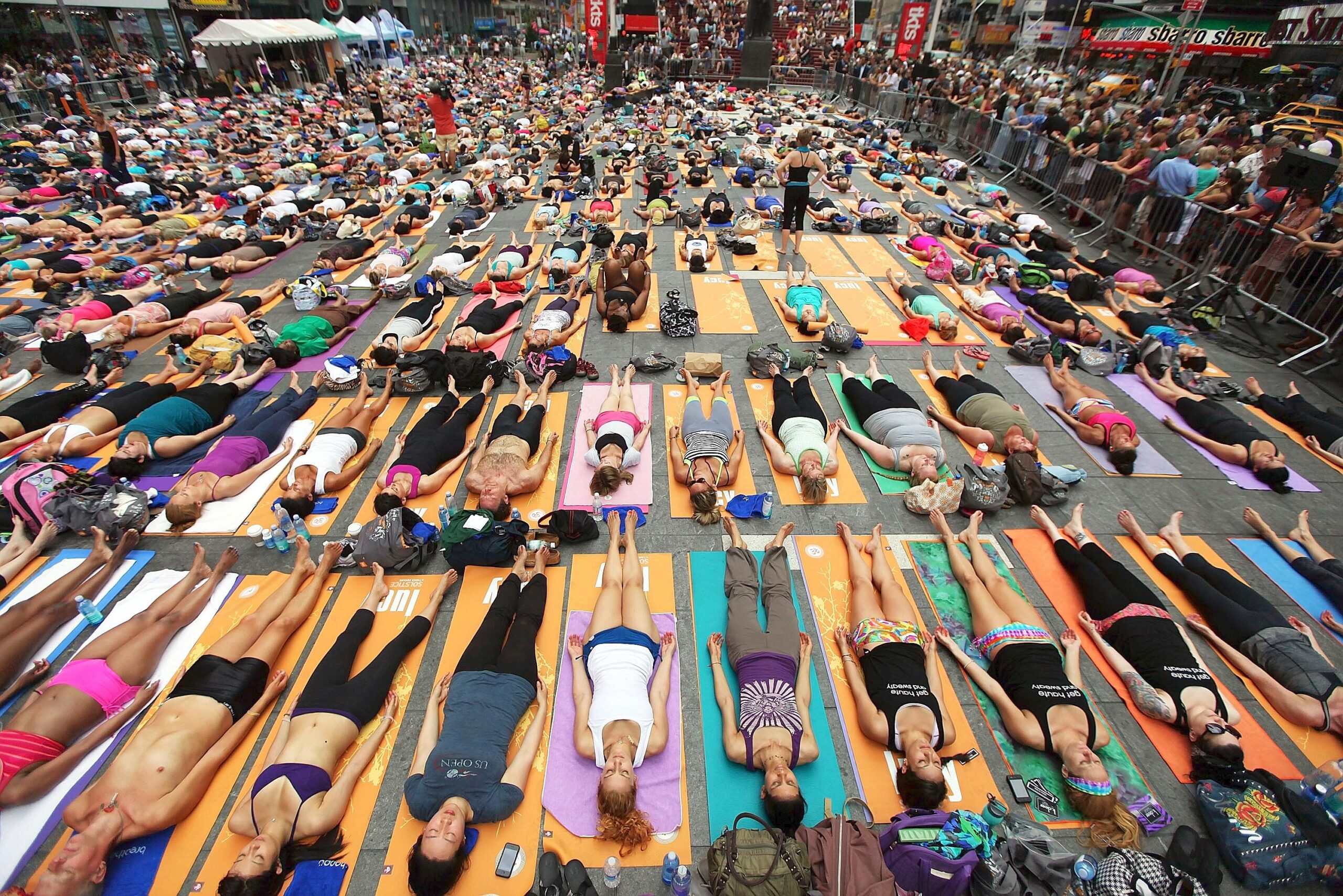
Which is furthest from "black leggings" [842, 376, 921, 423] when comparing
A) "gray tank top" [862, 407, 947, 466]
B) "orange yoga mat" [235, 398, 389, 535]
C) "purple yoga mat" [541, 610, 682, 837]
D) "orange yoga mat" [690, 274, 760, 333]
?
"orange yoga mat" [235, 398, 389, 535]

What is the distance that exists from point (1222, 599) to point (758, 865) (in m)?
4.85

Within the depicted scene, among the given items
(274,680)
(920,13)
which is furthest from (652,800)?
(920,13)

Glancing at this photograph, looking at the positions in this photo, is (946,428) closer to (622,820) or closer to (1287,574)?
(1287,574)

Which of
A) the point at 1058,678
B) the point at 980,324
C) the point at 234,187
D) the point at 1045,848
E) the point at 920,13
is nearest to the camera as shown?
the point at 1045,848

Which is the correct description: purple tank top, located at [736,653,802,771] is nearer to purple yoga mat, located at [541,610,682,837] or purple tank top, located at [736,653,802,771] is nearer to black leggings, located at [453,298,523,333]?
purple yoga mat, located at [541,610,682,837]

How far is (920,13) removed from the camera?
23.3 metres

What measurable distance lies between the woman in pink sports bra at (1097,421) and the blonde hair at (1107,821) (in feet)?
14.4

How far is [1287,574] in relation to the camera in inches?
228

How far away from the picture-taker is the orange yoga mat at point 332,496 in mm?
6172

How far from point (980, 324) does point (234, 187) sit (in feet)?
63.3

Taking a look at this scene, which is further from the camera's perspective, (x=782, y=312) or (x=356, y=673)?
(x=782, y=312)

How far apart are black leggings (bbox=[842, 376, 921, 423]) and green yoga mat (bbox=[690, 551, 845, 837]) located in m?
3.17

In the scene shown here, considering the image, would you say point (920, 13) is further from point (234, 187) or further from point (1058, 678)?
point (1058, 678)

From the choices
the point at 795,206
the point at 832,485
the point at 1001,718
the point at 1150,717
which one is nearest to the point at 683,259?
the point at 795,206
